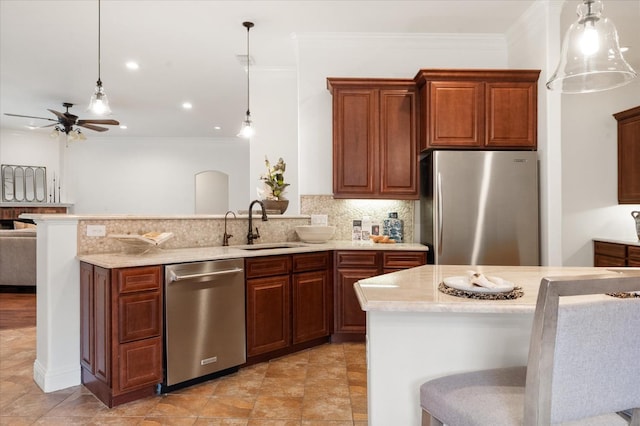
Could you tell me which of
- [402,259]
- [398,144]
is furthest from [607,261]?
[398,144]

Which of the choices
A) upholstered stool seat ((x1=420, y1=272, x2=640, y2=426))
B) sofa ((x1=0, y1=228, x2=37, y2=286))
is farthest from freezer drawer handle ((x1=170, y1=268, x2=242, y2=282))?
sofa ((x1=0, y1=228, x2=37, y2=286))

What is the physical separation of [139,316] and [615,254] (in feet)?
13.7

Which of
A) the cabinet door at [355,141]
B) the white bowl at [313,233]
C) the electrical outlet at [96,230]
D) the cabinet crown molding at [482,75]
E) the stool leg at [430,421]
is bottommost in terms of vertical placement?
the stool leg at [430,421]

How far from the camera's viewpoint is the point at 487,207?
140 inches

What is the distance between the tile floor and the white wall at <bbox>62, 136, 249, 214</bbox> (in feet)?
23.3

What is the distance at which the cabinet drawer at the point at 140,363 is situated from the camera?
245cm

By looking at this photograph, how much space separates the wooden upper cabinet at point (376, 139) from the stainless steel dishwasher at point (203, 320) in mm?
1578

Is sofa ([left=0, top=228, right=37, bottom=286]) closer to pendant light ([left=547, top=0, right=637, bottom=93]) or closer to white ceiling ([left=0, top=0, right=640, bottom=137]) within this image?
white ceiling ([left=0, top=0, right=640, bottom=137])

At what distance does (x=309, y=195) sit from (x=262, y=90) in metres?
1.97

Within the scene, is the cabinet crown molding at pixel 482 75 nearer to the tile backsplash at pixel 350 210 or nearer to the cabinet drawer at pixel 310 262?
the tile backsplash at pixel 350 210

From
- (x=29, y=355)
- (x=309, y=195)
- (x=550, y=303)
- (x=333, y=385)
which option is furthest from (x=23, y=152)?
(x=550, y=303)

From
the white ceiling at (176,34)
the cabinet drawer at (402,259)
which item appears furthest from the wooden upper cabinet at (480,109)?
the cabinet drawer at (402,259)

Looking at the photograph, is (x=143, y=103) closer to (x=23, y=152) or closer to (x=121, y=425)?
(x=23, y=152)

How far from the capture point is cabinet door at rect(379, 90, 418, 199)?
13.0ft
